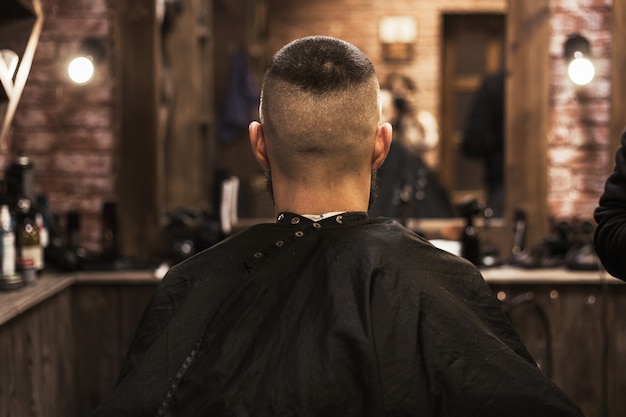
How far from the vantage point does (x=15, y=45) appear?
112 inches

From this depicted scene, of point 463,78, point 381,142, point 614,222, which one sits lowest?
point 614,222

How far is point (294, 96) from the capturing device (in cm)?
→ 153

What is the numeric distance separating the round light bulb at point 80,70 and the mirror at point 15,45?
1.71ft

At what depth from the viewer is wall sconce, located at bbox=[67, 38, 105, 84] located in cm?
342

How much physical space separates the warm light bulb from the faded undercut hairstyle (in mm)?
2133

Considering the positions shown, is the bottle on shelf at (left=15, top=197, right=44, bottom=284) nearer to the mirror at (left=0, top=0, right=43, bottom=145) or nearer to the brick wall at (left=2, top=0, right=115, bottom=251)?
the mirror at (left=0, top=0, right=43, bottom=145)

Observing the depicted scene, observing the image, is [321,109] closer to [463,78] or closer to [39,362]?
[39,362]

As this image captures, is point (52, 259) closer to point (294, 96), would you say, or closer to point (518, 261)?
point (518, 261)

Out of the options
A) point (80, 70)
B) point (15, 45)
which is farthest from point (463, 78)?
point (15, 45)

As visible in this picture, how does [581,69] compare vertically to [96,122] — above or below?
above

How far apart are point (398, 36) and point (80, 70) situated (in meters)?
4.18

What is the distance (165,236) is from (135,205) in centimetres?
19

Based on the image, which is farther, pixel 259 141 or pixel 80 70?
pixel 80 70

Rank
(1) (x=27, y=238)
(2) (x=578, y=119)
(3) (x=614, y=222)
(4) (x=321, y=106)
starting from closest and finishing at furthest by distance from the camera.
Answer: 1. (4) (x=321, y=106)
2. (3) (x=614, y=222)
3. (1) (x=27, y=238)
4. (2) (x=578, y=119)
